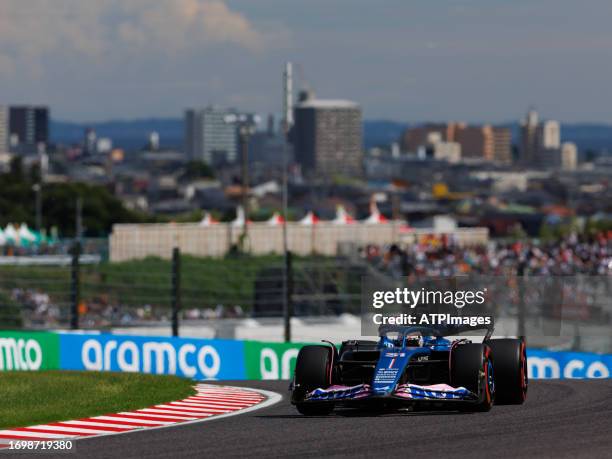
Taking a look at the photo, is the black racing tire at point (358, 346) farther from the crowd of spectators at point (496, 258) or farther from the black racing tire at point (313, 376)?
the crowd of spectators at point (496, 258)

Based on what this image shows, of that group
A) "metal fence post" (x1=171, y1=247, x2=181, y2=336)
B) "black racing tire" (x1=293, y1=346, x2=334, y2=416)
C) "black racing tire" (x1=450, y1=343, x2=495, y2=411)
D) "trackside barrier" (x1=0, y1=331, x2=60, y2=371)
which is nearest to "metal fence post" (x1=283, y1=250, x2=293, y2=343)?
"metal fence post" (x1=171, y1=247, x2=181, y2=336)

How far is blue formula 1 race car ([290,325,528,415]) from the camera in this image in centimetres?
1323

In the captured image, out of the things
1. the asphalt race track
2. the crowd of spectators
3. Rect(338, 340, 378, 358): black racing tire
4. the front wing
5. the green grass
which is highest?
Rect(338, 340, 378, 358): black racing tire

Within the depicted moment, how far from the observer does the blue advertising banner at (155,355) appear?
22422 mm

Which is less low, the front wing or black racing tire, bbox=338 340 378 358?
black racing tire, bbox=338 340 378 358

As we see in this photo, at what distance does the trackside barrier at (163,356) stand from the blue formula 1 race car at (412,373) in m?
7.04

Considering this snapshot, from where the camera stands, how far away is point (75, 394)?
1628 cm

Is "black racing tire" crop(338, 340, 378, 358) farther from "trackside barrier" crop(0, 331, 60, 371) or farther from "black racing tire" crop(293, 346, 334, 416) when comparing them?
"trackside barrier" crop(0, 331, 60, 371)

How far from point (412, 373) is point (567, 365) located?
7824 mm

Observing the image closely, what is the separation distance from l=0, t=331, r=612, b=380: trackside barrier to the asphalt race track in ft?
26.1

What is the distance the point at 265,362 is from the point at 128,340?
2.26 metres

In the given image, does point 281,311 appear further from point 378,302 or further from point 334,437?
point 334,437

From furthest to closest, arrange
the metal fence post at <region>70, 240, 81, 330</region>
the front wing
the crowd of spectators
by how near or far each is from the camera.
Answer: the crowd of spectators, the metal fence post at <region>70, 240, 81, 330</region>, the front wing

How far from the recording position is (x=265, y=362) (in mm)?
22531
